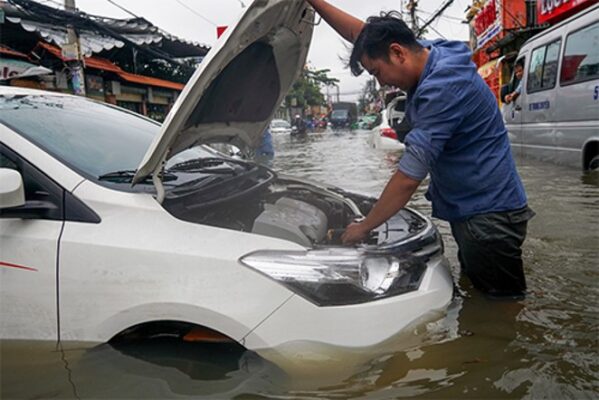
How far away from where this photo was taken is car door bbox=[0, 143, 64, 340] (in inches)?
73.8

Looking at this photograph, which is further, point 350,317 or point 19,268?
point 19,268

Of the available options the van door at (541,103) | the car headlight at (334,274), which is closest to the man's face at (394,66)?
the car headlight at (334,274)

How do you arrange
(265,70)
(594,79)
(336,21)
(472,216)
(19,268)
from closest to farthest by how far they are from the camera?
1. (19,268)
2. (472,216)
3. (336,21)
4. (265,70)
5. (594,79)

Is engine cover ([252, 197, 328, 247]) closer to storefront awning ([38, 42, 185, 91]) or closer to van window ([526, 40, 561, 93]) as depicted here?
van window ([526, 40, 561, 93])

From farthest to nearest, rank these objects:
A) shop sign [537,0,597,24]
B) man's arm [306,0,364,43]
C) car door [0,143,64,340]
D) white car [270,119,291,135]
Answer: white car [270,119,291,135]
shop sign [537,0,597,24]
man's arm [306,0,364,43]
car door [0,143,64,340]

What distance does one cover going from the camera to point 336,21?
8.58 ft

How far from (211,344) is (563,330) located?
1.69m

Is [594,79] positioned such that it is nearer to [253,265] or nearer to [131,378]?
[253,265]

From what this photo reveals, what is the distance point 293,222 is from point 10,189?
3.92ft

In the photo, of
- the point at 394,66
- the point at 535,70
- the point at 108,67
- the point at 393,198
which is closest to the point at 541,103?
the point at 535,70

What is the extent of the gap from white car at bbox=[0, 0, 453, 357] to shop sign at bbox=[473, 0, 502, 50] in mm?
16294

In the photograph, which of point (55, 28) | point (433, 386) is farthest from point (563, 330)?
point (55, 28)

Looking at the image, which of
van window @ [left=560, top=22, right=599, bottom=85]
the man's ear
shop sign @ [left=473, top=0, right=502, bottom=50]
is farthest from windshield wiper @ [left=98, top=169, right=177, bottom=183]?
shop sign @ [left=473, top=0, right=502, bottom=50]

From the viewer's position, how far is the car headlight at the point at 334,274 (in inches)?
69.8
